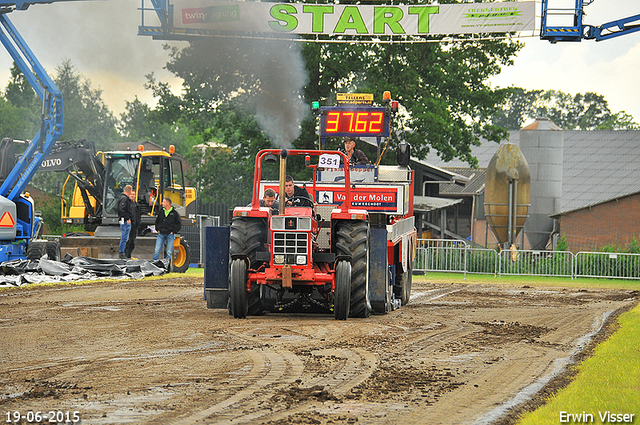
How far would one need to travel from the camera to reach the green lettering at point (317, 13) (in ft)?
83.5

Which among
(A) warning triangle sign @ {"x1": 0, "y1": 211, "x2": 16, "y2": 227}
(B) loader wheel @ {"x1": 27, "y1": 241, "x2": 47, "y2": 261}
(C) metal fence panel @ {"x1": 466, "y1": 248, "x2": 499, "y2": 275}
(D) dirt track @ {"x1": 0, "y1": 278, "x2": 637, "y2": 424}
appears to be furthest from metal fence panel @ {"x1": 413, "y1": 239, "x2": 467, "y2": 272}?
(A) warning triangle sign @ {"x1": 0, "y1": 211, "x2": 16, "y2": 227}

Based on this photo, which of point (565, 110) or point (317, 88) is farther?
point (565, 110)

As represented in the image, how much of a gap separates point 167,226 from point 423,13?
10772 mm

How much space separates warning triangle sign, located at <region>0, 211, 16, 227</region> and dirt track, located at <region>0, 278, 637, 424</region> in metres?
4.81

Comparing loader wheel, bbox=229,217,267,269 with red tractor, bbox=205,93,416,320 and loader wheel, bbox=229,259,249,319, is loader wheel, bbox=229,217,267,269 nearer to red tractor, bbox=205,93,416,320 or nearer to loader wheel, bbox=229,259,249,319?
red tractor, bbox=205,93,416,320

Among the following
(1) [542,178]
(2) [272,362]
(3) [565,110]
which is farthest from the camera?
(3) [565,110]

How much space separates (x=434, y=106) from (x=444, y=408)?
2581 cm

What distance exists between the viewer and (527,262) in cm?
2602

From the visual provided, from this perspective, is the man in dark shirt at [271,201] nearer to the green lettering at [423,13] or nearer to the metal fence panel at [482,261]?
the green lettering at [423,13]

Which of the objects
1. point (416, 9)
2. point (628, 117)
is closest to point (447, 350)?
point (416, 9)

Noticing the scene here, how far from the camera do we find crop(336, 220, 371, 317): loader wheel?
1081 centimetres

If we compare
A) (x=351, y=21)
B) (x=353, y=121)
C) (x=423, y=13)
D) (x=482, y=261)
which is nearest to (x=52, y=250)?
(x=353, y=121)

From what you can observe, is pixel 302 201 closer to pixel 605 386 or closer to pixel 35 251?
pixel 605 386

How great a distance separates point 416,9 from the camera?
25.4m
